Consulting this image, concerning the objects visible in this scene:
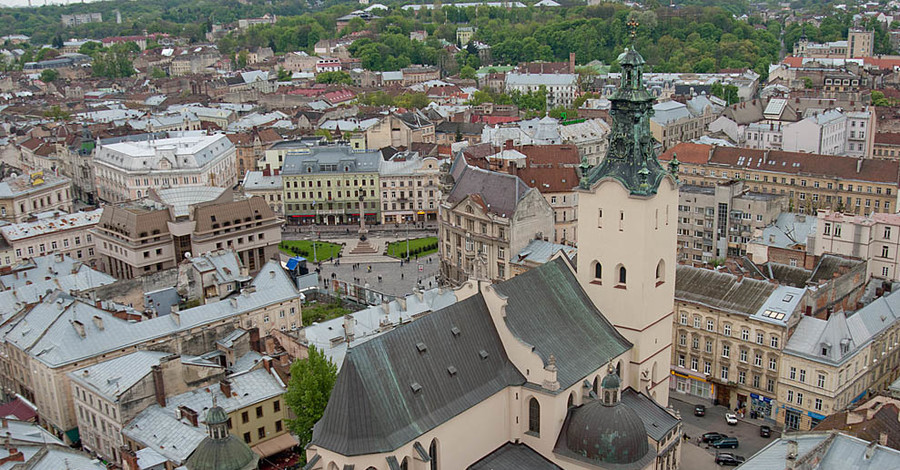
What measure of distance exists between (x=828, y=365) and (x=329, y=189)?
85070 millimetres

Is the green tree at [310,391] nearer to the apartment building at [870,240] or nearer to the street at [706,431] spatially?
the street at [706,431]

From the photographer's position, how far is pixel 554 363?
165 feet

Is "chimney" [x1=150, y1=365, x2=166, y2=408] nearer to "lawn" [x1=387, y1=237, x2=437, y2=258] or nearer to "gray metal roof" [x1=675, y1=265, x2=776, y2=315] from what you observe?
"gray metal roof" [x1=675, y1=265, x2=776, y2=315]

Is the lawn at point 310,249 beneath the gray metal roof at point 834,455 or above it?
beneath

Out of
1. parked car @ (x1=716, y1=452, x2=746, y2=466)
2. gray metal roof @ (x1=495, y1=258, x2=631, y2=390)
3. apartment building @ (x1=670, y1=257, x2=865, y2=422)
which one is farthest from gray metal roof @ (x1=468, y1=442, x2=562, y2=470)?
apartment building @ (x1=670, y1=257, x2=865, y2=422)

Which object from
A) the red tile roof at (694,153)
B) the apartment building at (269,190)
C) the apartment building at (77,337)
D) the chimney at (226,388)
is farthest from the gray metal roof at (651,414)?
the apartment building at (269,190)

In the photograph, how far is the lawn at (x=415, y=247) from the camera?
118606 millimetres

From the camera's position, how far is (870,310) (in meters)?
69.4

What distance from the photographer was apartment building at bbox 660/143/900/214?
371ft

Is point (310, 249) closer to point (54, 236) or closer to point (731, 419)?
point (54, 236)

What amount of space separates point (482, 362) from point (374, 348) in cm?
758

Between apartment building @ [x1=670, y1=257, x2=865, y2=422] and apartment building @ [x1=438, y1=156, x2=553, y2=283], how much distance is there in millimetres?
24169

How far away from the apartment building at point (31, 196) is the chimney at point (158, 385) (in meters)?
61.1

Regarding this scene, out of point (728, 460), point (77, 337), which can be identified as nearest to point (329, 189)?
point (77, 337)
